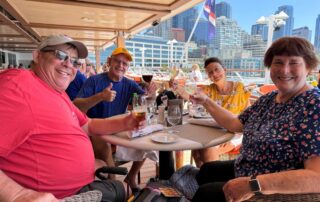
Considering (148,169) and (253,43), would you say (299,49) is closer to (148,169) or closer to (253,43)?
(148,169)

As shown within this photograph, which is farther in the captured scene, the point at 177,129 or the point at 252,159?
the point at 177,129

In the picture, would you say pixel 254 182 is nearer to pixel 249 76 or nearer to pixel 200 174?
pixel 200 174

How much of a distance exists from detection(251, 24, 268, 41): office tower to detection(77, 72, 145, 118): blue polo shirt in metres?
4.82

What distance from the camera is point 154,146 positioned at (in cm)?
124

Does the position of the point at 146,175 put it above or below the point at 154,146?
below

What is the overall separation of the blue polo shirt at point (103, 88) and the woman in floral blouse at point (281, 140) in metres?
1.13

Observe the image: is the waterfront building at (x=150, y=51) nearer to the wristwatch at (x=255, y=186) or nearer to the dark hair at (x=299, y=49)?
the dark hair at (x=299, y=49)

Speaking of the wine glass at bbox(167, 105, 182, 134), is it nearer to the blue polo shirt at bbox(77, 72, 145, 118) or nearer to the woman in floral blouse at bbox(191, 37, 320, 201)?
the woman in floral blouse at bbox(191, 37, 320, 201)

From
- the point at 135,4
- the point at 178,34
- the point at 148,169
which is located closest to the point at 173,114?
the point at 148,169

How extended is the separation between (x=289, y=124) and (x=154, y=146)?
2.07ft

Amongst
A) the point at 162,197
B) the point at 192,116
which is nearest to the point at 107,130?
the point at 162,197

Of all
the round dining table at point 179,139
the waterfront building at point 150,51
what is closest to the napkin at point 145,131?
the round dining table at point 179,139

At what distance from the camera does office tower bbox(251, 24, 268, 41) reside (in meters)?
6.12

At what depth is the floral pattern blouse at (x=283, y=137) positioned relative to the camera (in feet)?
3.14
